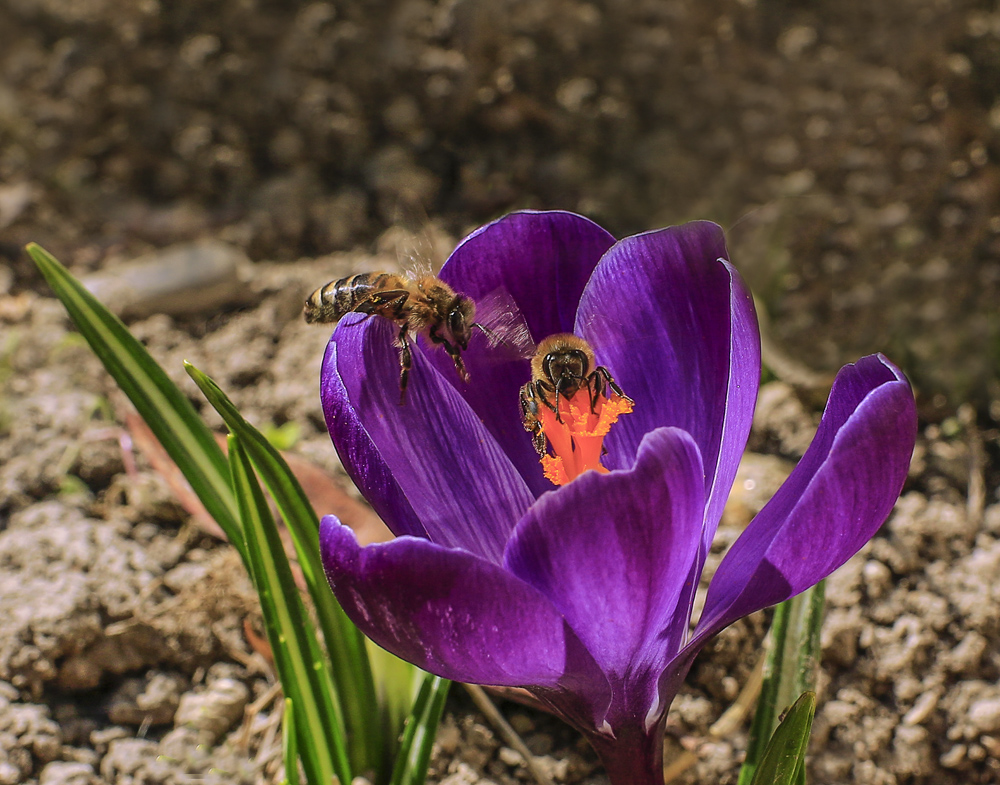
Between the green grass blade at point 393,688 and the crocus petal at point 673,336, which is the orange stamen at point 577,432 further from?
the green grass blade at point 393,688

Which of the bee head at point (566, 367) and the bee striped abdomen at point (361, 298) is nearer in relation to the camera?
the bee head at point (566, 367)

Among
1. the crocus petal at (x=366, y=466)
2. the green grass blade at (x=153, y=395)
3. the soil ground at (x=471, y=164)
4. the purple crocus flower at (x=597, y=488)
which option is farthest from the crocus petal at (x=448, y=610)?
the soil ground at (x=471, y=164)

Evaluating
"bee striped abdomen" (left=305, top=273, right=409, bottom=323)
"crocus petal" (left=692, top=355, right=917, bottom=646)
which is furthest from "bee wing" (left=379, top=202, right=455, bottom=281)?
"crocus petal" (left=692, top=355, right=917, bottom=646)

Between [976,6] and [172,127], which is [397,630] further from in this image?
[976,6]

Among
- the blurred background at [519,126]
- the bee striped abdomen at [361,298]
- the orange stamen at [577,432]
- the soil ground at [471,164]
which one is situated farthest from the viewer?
the blurred background at [519,126]

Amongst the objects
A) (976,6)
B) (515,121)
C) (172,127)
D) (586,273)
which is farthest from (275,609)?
(976,6)

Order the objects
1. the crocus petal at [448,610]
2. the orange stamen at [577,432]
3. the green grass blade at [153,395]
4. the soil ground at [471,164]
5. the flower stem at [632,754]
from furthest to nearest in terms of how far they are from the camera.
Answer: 1. the soil ground at [471,164]
2. the green grass blade at [153,395]
3. the orange stamen at [577,432]
4. the flower stem at [632,754]
5. the crocus petal at [448,610]

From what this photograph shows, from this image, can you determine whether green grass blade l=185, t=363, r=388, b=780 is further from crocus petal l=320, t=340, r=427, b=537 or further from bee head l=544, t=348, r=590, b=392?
bee head l=544, t=348, r=590, b=392
